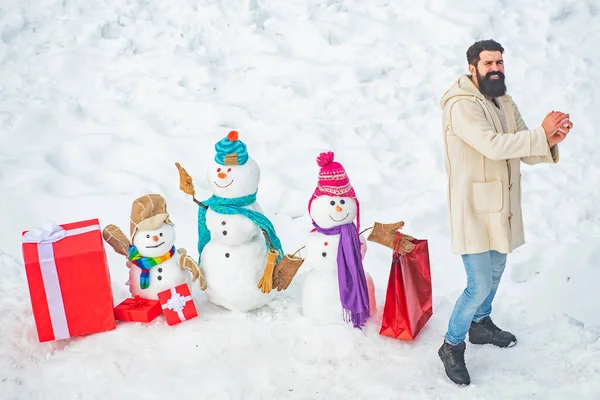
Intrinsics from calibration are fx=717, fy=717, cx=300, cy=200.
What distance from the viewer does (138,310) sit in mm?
3904

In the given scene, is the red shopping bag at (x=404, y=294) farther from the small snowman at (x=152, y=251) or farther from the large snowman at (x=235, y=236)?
the small snowman at (x=152, y=251)

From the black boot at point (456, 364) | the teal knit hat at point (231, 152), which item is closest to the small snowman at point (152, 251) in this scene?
the teal knit hat at point (231, 152)

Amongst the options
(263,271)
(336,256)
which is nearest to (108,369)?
(263,271)

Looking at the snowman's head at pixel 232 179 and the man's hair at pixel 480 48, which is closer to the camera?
the man's hair at pixel 480 48

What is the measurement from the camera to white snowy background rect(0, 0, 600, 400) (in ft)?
11.6

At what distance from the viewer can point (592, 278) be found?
4.49 meters

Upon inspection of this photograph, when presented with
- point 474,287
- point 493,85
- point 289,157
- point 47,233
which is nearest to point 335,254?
point 474,287

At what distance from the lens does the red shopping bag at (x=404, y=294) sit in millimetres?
3713

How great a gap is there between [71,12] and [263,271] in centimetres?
495

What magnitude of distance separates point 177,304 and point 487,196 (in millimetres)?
1759

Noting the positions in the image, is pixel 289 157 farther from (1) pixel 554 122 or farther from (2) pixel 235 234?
(1) pixel 554 122

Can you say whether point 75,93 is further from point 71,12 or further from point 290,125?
point 290,125

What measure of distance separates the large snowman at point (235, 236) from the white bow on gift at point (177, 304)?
0.56ft

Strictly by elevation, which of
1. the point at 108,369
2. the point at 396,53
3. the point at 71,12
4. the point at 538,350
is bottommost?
the point at 538,350
